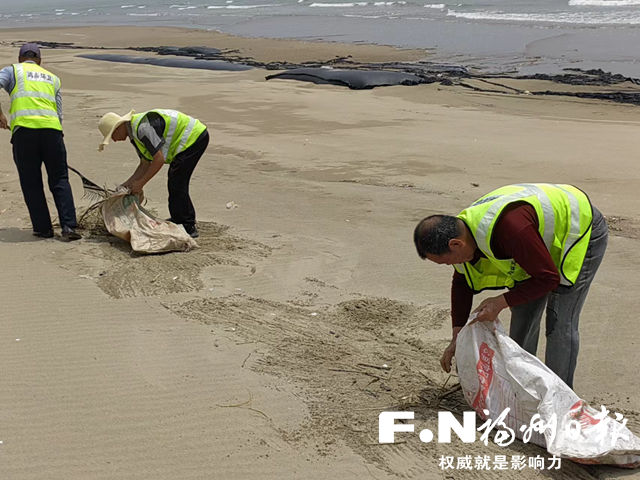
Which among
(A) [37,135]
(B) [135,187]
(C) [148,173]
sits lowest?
(B) [135,187]

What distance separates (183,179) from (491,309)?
3777 millimetres

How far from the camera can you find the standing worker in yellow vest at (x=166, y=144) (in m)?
6.16

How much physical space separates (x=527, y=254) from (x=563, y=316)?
2.02 ft

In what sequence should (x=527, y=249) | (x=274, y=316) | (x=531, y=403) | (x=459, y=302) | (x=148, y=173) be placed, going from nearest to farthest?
(x=527, y=249)
(x=531, y=403)
(x=459, y=302)
(x=274, y=316)
(x=148, y=173)

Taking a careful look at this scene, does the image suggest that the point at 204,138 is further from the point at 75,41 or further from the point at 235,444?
the point at 75,41

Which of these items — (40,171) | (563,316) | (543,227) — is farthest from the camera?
(40,171)

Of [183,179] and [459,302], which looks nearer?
[459,302]

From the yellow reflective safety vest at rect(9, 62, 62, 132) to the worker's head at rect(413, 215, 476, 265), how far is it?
4359 millimetres

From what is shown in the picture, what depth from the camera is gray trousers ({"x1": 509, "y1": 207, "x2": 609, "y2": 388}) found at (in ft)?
11.6

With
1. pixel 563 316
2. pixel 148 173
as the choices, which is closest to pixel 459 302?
pixel 563 316

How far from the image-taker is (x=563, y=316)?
3590 millimetres

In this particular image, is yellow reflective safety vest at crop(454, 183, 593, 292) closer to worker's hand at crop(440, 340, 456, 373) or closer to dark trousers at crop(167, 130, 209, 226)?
worker's hand at crop(440, 340, 456, 373)

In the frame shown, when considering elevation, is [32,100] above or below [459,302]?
above

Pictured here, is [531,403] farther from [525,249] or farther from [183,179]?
[183,179]
